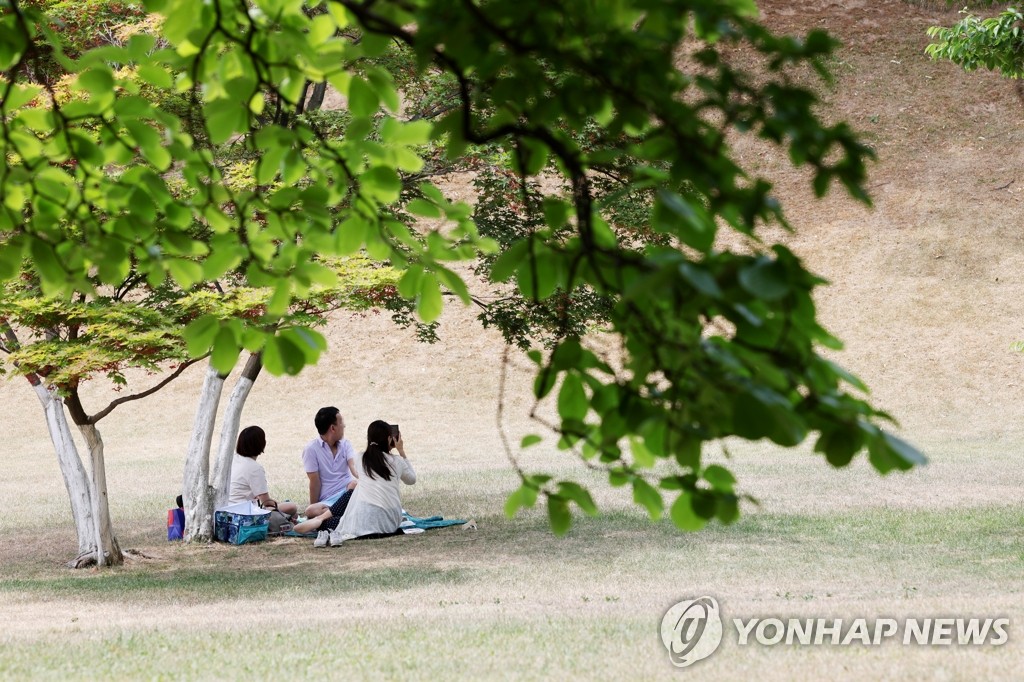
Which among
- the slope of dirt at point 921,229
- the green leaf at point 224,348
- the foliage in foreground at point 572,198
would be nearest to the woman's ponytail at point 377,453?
the foliage in foreground at point 572,198

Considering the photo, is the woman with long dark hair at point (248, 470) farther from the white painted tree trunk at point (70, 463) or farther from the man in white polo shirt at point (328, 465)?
the white painted tree trunk at point (70, 463)

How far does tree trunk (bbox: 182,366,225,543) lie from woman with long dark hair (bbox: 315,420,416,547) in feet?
4.81

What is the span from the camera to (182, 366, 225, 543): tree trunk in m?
11.3

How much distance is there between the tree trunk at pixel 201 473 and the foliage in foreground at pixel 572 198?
345 inches

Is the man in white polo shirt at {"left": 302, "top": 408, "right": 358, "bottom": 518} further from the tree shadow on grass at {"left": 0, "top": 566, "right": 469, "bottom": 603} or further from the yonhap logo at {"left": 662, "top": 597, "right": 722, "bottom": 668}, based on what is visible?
the yonhap logo at {"left": 662, "top": 597, "right": 722, "bottom": 668}

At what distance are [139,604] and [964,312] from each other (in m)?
23.3

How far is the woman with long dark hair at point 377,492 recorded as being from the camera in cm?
1038

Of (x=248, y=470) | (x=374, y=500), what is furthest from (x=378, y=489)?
(x=248, y=470)

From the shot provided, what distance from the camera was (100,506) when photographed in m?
10.0

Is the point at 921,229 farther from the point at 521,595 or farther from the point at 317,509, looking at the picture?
the point at 521,595

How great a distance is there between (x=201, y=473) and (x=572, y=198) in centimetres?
985

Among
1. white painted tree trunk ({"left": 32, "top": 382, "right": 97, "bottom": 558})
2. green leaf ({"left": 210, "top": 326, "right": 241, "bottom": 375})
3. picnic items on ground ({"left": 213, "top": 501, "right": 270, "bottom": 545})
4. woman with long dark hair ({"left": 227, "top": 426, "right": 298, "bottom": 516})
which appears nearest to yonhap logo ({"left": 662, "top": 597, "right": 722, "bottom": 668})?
green leaf ({"left": 210, "top": 326, "right": 241, "bottom": 375})

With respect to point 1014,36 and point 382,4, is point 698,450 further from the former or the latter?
point 1014,36

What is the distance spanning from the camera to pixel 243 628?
6.79 metres
